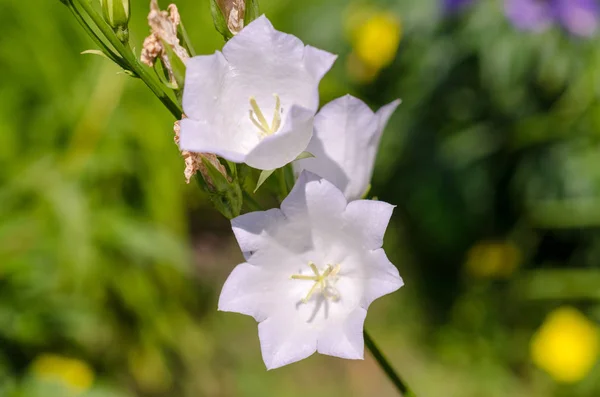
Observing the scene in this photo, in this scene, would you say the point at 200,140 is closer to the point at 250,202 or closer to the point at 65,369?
the point at 250,202

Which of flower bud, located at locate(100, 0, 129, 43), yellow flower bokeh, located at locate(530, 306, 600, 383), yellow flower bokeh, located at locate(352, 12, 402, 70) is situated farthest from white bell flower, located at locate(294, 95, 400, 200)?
yellow flower bokeh, located at locate(352, 12, 402, 70)

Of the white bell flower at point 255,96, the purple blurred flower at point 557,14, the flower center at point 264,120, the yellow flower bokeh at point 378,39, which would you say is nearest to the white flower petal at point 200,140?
the white bell flower at point 255,96

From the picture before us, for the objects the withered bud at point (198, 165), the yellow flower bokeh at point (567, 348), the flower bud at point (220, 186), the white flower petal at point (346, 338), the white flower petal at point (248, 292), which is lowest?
the yellow flower bokeh at point (567, 348)

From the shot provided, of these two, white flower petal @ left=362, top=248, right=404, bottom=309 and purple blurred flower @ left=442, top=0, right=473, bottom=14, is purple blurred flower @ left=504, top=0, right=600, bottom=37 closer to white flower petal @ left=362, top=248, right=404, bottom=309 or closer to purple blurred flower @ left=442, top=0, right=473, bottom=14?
purple blurred flower @ left=442, top=0, right=473, bottom=14

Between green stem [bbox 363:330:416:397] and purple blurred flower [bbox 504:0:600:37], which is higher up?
purple blurred flower [bbox 504:0:600:37]

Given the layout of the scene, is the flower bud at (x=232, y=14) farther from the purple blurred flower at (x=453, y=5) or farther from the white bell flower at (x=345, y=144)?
the purple blurred flower at (x=453, y=5)

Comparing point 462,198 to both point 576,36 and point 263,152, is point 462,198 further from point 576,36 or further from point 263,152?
point 263,152
